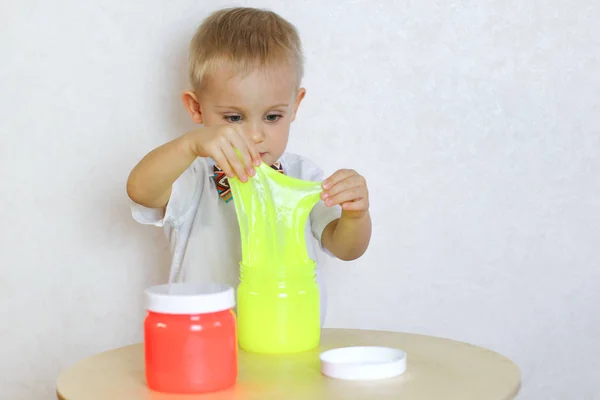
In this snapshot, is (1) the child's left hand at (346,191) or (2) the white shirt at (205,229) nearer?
(1) the child's left hand at (346,191)

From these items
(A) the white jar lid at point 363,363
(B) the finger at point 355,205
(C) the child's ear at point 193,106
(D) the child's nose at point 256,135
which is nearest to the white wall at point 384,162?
(C) the child's ear at point 193,106

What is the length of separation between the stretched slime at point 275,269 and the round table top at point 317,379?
0.07 ft

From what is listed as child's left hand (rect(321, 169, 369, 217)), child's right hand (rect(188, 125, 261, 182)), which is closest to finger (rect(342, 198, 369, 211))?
child's left hand (rect(321, 169, 369, 217))

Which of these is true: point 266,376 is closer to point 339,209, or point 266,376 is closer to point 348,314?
point 339,209

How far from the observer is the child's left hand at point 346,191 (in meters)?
0.95

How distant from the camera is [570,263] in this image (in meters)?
1.45

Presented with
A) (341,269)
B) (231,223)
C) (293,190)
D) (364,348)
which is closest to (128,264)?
(231,223)

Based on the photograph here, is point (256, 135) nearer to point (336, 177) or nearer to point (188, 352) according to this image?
point (336, 177)

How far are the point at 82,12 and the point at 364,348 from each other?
2.42ft

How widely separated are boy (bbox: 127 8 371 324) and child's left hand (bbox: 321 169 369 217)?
0.02m

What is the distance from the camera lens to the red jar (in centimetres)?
73

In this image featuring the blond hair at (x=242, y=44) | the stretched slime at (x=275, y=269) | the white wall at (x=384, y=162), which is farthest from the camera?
the white wall at (x=384, y=162)

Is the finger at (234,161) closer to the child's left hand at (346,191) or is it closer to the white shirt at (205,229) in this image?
the child's left hand at (346,191)

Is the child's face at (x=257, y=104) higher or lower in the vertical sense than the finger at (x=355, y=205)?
higher
